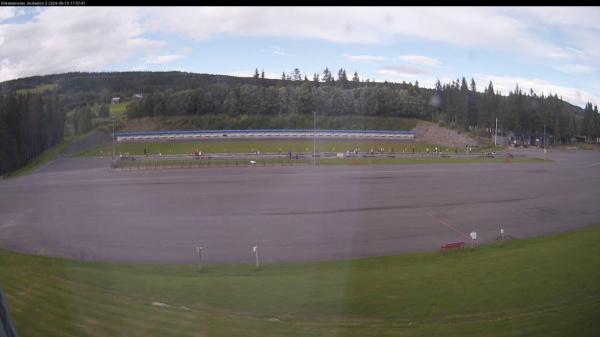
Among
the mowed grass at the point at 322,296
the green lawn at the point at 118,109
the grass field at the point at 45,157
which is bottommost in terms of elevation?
the mowed grass at the point at 322,296

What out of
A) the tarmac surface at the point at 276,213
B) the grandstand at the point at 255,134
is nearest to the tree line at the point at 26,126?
the tarmac surface at the point at 276,213

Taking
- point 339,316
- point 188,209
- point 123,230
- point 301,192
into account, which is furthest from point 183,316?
point 301,192

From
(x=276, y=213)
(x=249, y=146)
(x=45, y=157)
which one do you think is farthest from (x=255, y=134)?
(x=276, y=213)

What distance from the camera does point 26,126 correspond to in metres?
33.2

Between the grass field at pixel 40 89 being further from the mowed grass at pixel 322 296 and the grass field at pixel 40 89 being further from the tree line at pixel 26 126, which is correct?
the mowed grass at pixel 322 296

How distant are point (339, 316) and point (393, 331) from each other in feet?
2.74

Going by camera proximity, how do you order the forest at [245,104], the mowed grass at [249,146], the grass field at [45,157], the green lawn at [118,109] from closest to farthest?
the grass field at [45,157] → the forest at [245,104] → the mowed grass at [249,146] → the green lawn at [118,109]

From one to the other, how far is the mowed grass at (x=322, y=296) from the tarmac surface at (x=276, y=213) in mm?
1150

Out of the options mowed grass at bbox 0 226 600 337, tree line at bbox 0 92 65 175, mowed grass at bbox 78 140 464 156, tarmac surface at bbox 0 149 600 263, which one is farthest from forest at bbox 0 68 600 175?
mowed grass at bbox 0 226 600 337

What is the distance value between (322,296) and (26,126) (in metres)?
32.9

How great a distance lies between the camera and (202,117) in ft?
170

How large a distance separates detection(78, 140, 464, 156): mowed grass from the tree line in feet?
11.3

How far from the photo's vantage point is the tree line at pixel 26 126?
30531 mm

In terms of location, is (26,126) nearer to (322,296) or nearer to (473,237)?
(473,237)
